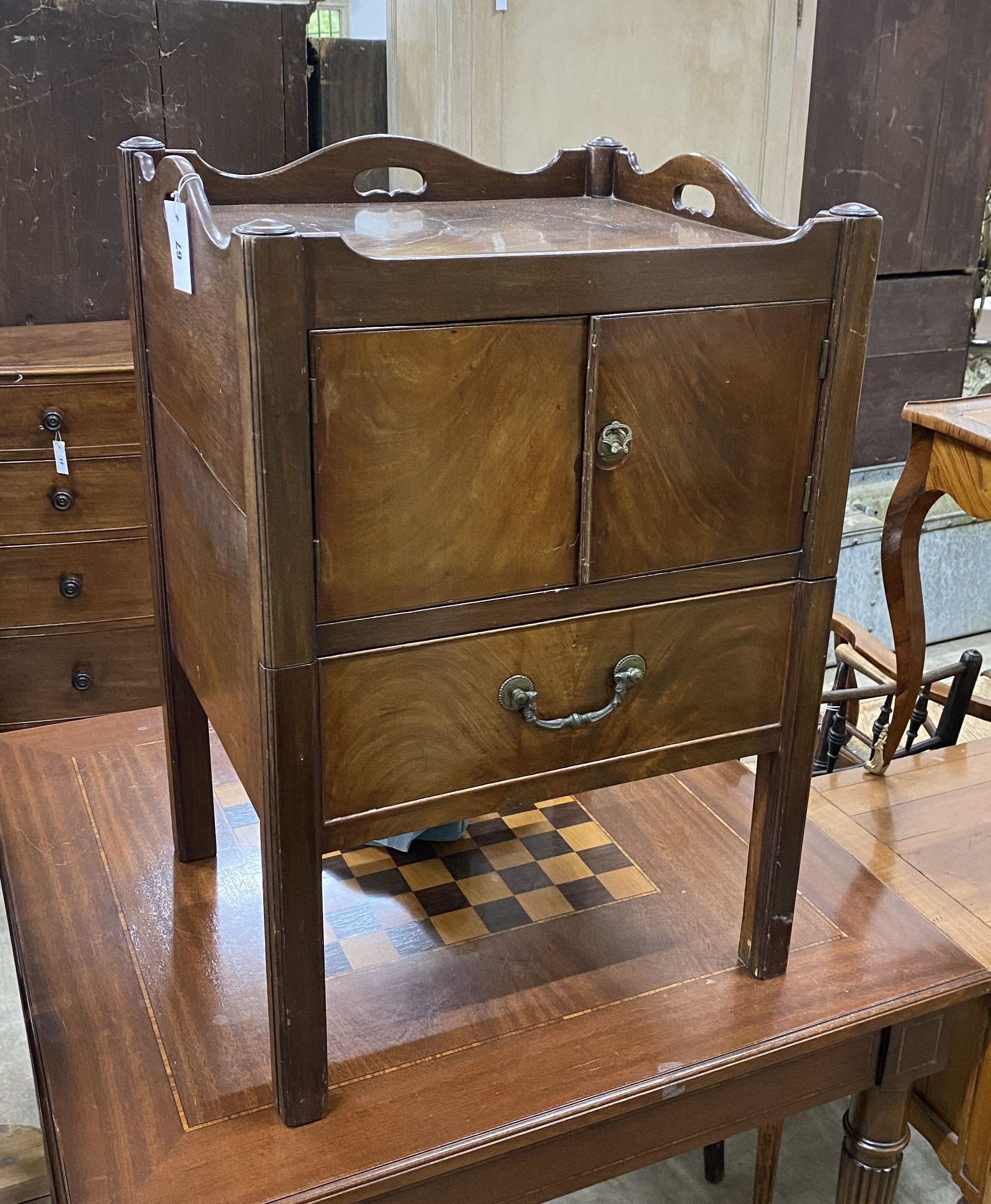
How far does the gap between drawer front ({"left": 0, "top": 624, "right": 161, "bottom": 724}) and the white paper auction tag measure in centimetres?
182

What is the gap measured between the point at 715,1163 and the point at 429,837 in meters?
0.87

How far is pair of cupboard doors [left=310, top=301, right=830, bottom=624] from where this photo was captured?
0.99 m

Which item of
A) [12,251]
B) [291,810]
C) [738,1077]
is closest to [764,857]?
[738,1077]

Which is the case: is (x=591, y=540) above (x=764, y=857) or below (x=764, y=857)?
above

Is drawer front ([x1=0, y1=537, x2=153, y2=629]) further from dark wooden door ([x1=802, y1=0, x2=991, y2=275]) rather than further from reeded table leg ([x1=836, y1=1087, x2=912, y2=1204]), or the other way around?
dark wooden door ([x1=802, y1=0, x2=991, y2=275])

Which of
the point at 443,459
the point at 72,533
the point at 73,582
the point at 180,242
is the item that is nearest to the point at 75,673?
the point at 73,582

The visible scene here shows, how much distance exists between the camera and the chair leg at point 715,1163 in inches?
78.5

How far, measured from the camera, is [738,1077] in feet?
4.22

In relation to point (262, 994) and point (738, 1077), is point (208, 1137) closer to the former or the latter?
Answer: point (262, 994)

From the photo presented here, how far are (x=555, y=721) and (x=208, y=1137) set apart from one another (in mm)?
499

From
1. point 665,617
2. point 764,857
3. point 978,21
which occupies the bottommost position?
point 764,857

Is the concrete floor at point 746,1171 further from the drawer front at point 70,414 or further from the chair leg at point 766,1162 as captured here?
the drawer front at point 70,414

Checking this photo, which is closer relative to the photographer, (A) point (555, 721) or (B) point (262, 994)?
(A) point (555, 721)

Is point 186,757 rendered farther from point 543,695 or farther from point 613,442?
point 613,442
